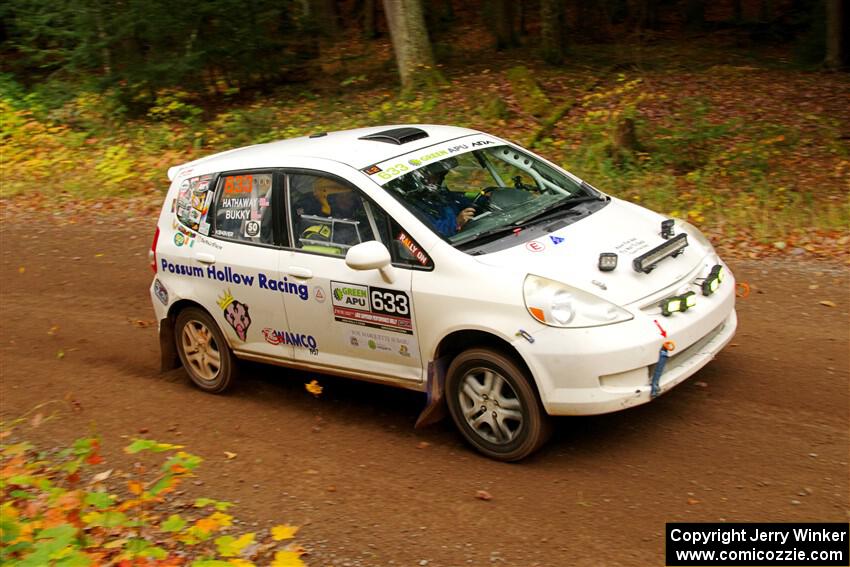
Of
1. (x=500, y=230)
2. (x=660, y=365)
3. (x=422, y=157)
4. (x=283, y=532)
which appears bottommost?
(x=283, y=532)

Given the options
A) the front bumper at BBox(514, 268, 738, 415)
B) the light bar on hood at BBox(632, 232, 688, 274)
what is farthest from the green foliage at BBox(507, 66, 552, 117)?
the front bumper at BBox(514, 268, 738, 415)

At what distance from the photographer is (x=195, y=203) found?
24.1 ft

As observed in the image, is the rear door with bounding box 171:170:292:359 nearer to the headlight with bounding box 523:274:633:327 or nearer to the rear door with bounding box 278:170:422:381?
the rear door with bounding box 278:170:422:381

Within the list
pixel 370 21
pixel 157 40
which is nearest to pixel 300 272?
pixel 157 40

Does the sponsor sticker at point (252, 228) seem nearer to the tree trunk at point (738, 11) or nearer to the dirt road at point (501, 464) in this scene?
the dirt road at point (501, 464)

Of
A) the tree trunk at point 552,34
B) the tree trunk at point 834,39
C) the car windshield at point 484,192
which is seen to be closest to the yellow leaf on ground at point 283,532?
the car windshield at point 484,192

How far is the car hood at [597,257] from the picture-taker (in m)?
5.54

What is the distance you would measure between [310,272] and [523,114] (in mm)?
8468

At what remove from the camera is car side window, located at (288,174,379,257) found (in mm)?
6223

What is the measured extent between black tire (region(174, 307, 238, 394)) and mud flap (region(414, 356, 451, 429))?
2.06 meters

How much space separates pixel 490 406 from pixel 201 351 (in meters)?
2.92

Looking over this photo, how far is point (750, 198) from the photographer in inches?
422

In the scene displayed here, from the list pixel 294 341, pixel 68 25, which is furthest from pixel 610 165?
pixel 68 25

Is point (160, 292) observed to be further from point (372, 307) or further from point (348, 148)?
point (372, 307)
